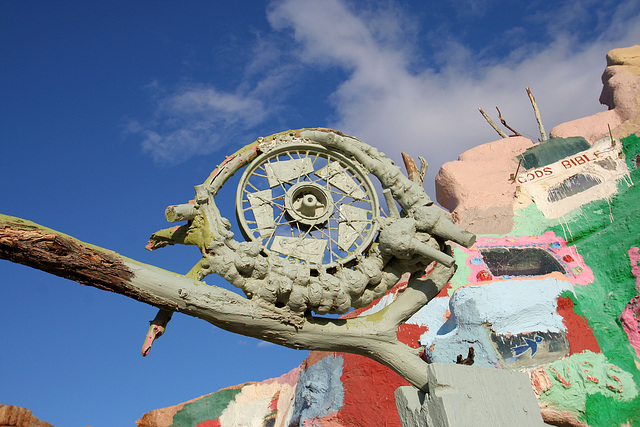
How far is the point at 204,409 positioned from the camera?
12.0 m

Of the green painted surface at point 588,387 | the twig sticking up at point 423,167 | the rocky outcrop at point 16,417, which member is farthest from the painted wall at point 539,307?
the rocky outcrop at point 16,417

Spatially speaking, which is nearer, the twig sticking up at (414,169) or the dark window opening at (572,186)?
the twig sticking up at (414,169)

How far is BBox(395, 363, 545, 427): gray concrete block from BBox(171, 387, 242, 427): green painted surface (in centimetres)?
806

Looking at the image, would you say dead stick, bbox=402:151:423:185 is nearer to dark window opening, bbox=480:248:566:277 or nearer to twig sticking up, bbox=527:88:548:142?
dark window opening, bbox=480:248:566:277

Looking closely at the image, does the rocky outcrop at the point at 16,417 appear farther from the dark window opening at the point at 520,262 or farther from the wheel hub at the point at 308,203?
the dark window opening at the point at 520,262

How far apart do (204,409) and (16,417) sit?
7.42 metres

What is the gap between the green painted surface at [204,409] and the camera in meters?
11.7

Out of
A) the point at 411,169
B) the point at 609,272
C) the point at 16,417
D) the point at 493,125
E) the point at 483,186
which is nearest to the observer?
the point at 16,417

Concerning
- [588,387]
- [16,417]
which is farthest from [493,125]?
[16,417]

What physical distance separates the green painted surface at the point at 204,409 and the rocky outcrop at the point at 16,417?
6890 mm

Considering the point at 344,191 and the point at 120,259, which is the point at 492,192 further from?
the point at 120,259

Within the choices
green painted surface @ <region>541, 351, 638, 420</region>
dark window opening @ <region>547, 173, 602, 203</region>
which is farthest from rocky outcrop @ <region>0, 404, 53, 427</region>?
dark window opening @ <region>547, 173, 602, 203</region>

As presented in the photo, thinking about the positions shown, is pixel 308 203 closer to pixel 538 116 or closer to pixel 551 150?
pixel 551 150

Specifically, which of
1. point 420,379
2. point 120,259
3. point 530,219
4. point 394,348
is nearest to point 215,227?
point 120,259
